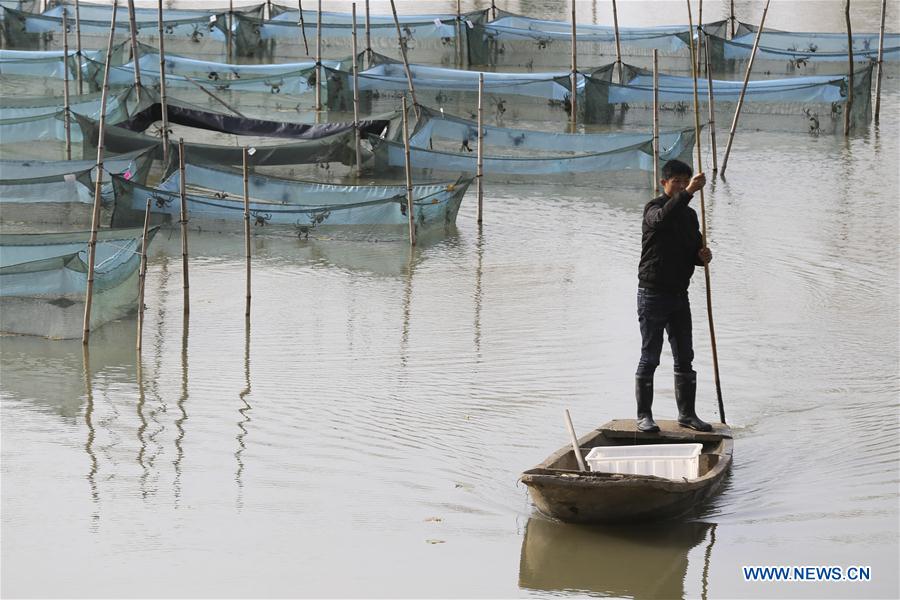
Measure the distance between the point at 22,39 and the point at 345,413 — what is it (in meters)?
15.5

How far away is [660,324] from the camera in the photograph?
230 inches

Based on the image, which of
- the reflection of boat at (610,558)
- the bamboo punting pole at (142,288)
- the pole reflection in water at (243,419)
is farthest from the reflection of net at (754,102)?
the reflection of boat at (610,558)

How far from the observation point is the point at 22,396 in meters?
7.26

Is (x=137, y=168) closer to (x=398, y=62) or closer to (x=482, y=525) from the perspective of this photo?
(x=398, y=62)

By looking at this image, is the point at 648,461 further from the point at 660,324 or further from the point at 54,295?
the point at 54,295

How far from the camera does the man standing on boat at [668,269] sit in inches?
225

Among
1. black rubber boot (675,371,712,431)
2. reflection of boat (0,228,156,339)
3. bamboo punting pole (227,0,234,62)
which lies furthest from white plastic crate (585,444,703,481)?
bamboo punting pole (227,0,234,62)

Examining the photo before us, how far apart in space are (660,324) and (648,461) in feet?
2.00

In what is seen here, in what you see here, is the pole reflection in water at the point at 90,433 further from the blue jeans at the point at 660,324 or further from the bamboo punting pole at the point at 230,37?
the bamboo punting pole at the point at 230,37

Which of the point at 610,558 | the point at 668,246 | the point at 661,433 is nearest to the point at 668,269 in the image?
the point at 668,246

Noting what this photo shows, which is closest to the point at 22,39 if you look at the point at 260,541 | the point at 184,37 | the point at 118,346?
the point at 184,37

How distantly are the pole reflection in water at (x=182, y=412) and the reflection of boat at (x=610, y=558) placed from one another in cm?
156

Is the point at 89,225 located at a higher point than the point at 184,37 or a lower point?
→ lower

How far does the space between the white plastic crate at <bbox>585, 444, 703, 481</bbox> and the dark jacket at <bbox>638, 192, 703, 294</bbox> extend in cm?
70
